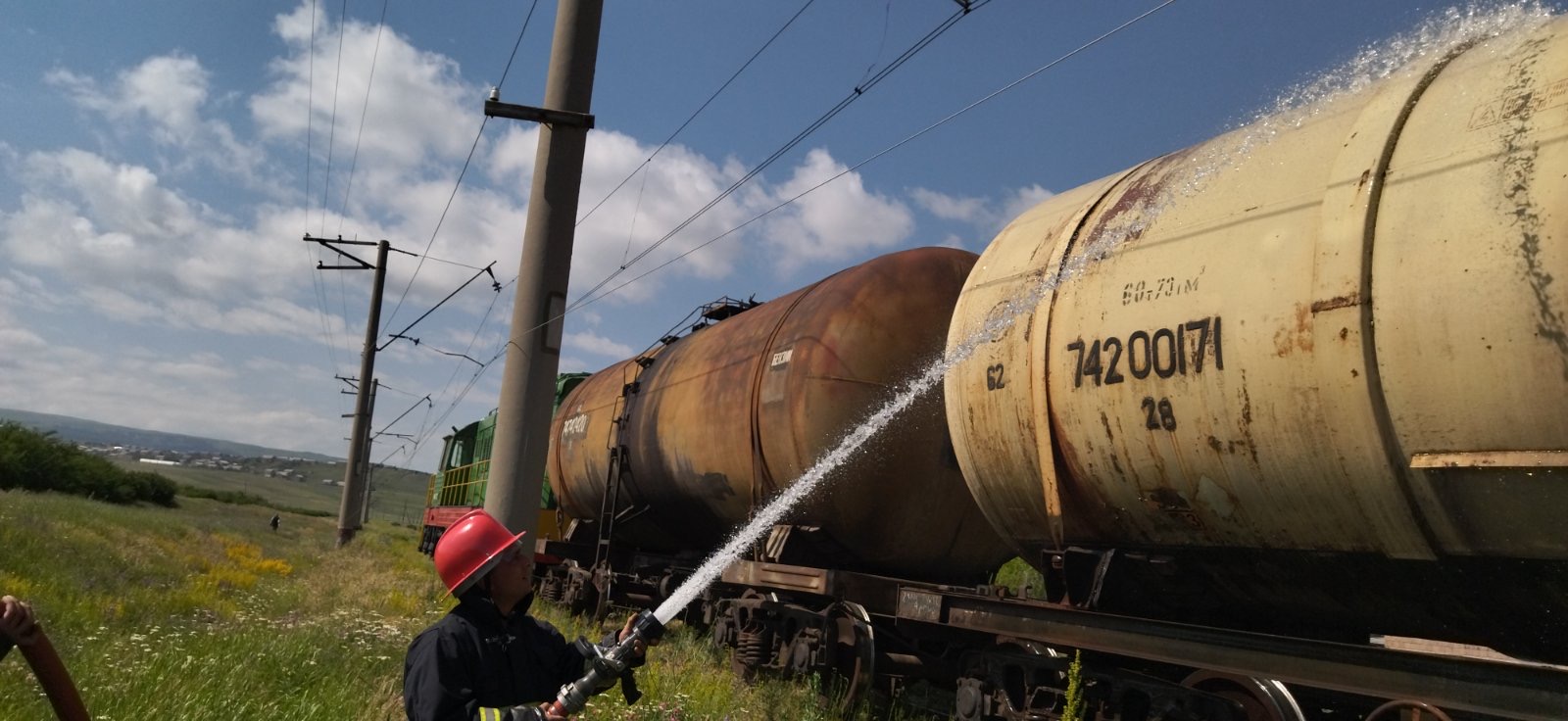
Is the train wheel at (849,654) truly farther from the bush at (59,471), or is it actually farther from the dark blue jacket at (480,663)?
the bush at (59,471)

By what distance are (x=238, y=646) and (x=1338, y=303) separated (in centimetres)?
777

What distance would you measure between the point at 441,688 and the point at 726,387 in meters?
6.06

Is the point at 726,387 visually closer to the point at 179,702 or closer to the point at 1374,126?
the point at 179,702

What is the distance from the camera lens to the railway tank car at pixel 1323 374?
10.5ft

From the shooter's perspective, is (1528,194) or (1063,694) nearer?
(1528,194)

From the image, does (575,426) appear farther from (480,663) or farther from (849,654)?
(480,663)

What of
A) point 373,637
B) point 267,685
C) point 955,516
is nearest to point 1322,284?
point 955,516

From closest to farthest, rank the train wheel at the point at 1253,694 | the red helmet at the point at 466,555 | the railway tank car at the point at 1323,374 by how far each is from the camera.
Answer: the red helmet at the point at 466,555
the railway tank car at the point at 1323,374
the train wheel at the point at 1253,694

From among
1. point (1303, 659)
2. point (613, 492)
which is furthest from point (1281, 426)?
point (613, 492)

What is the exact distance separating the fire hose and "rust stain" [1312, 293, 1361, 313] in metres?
3.88

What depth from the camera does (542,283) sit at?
8445 millimetres

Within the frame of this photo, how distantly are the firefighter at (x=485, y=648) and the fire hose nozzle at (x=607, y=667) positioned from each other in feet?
0.18

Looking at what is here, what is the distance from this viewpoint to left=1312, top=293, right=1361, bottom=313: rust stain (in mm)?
3555

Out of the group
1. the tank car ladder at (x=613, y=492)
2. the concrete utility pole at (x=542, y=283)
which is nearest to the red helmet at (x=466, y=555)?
the concrete utility pole at (x=542, y=283)
